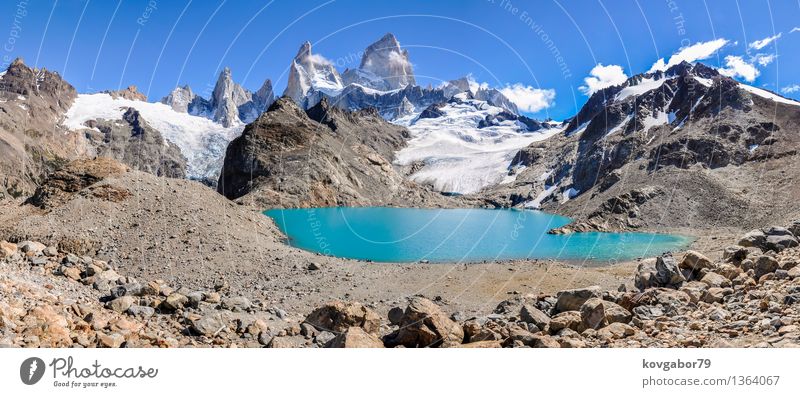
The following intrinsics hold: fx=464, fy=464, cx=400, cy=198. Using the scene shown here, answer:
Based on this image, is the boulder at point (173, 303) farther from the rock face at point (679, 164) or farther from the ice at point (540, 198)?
the ice at point (540, 198)

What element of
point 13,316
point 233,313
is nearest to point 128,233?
point 233,313

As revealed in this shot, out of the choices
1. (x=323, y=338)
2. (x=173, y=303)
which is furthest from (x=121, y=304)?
(x=323, y=338)

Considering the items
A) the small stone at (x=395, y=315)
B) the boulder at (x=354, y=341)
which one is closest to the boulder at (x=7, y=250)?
the boulder at (x=354, y=341)

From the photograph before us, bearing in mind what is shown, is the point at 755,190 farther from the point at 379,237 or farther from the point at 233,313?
the point at 233,313

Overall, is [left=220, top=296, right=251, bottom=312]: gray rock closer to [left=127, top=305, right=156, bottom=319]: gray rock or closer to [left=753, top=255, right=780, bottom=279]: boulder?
[left=127, top=305, right=156, bottom=319]: gray rock

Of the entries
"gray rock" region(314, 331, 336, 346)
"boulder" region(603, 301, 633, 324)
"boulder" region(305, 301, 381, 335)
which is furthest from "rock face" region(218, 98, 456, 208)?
"boulder" region(603, 301, 633, 324)
